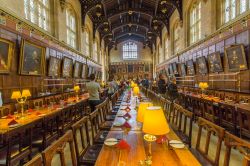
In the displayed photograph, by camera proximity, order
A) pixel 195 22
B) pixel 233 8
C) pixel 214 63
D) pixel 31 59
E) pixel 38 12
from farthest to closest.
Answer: pixel 195 22 → pixel 214 63 → pixel 38 12 → pixel 233 8 → pixel 31 59

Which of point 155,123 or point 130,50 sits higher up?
point 130,50

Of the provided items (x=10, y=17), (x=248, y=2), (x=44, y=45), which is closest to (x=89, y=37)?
(x=44, y=45)

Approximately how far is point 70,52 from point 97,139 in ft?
27.7

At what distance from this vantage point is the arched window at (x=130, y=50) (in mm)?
30641

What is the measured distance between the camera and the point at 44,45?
7.60 m

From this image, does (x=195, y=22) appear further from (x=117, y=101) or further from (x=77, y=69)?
(x=77, y=69)

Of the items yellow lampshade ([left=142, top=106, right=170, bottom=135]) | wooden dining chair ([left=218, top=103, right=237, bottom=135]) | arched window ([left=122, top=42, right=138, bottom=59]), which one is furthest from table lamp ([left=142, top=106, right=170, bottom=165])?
arched window ([left=122, top=42, right=138, bottom=59])

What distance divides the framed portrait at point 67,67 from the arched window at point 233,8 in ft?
25.4

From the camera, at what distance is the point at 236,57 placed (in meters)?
6.57

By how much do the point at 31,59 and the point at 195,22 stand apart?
931cm

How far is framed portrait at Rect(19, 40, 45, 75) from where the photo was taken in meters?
6.00

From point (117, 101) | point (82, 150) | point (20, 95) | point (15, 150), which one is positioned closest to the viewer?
point (82, 150)

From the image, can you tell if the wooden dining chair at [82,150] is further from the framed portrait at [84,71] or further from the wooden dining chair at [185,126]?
the framed portrait at [84,71]

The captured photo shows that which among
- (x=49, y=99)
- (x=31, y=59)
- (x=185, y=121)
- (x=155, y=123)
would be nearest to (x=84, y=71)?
(x=49, y=99)
